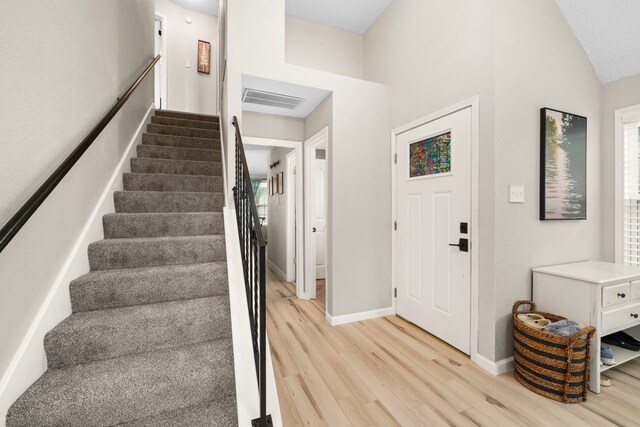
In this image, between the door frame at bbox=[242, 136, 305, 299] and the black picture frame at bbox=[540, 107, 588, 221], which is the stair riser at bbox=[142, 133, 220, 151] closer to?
the door frame at bbox=[242, 136, 305, 299]

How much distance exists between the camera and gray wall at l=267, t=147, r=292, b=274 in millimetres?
4441

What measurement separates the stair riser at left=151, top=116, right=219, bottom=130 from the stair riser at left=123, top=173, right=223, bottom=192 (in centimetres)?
150

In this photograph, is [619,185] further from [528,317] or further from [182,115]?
[182,115]

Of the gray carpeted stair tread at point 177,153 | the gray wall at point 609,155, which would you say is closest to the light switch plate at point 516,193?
the gray wall at point 609,155

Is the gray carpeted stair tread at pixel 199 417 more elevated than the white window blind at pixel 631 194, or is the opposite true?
the white window blind at pixel 631 194

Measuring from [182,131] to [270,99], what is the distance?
127 cm

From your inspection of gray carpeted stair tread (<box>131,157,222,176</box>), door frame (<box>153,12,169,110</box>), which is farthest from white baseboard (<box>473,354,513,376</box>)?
door frame (<box>153,12,169,110</box>)

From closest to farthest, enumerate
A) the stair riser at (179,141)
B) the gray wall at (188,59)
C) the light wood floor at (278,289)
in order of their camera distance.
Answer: the stair riser at (179,141) < the light wood floor at (278,289) < the gray wall at (188,59)

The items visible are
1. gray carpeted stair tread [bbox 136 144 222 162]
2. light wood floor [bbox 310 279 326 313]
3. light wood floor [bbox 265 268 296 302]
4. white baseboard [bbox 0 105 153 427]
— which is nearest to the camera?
white baseboard [bbox 0 105 153 427]

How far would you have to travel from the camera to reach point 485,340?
2066mm

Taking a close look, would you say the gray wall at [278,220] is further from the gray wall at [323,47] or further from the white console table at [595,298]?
the white console table at [595,298]

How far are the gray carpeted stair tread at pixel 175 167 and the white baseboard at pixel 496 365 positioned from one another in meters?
2.89

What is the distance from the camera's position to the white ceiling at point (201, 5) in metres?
4.75

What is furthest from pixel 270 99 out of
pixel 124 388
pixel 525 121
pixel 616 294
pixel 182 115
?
pixel 616 294
